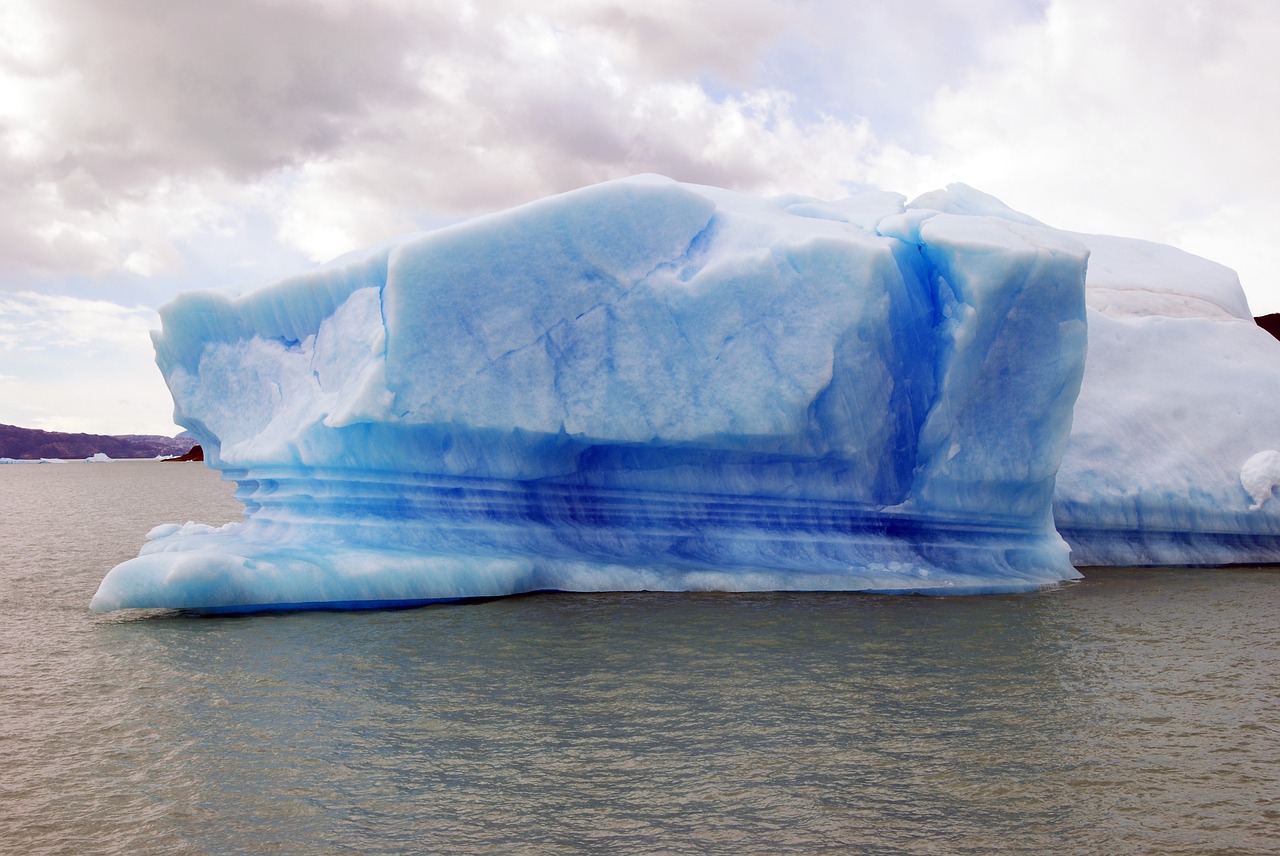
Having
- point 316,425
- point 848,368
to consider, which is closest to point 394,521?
point 316,425

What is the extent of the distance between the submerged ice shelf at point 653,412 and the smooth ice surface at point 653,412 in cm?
2

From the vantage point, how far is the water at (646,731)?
2.94m

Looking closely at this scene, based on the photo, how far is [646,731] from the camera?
379 centimetres

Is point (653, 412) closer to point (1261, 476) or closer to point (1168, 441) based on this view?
point (1168, 441)

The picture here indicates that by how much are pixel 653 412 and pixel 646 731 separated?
349 centimetres

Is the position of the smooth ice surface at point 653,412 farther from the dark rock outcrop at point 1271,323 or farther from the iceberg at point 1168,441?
the dark rock outcrop at point 1271,323

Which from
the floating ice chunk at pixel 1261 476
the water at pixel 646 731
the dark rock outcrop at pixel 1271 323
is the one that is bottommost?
the water at pixel 646 731

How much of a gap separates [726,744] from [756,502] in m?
4.05

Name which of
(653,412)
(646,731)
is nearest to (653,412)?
(653,412)

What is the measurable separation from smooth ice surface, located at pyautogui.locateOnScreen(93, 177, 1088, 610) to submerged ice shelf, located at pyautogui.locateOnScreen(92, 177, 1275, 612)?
2cm

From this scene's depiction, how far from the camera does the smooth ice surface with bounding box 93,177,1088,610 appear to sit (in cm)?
687

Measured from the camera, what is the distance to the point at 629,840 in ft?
9.29

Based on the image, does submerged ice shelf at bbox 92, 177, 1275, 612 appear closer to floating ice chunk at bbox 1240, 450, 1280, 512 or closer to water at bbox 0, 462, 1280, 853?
water at bbox 0, 462, 1280, 853

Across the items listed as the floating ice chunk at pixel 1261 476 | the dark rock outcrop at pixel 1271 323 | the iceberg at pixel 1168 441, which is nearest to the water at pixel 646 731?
the iceberg at pixel 1168 441
